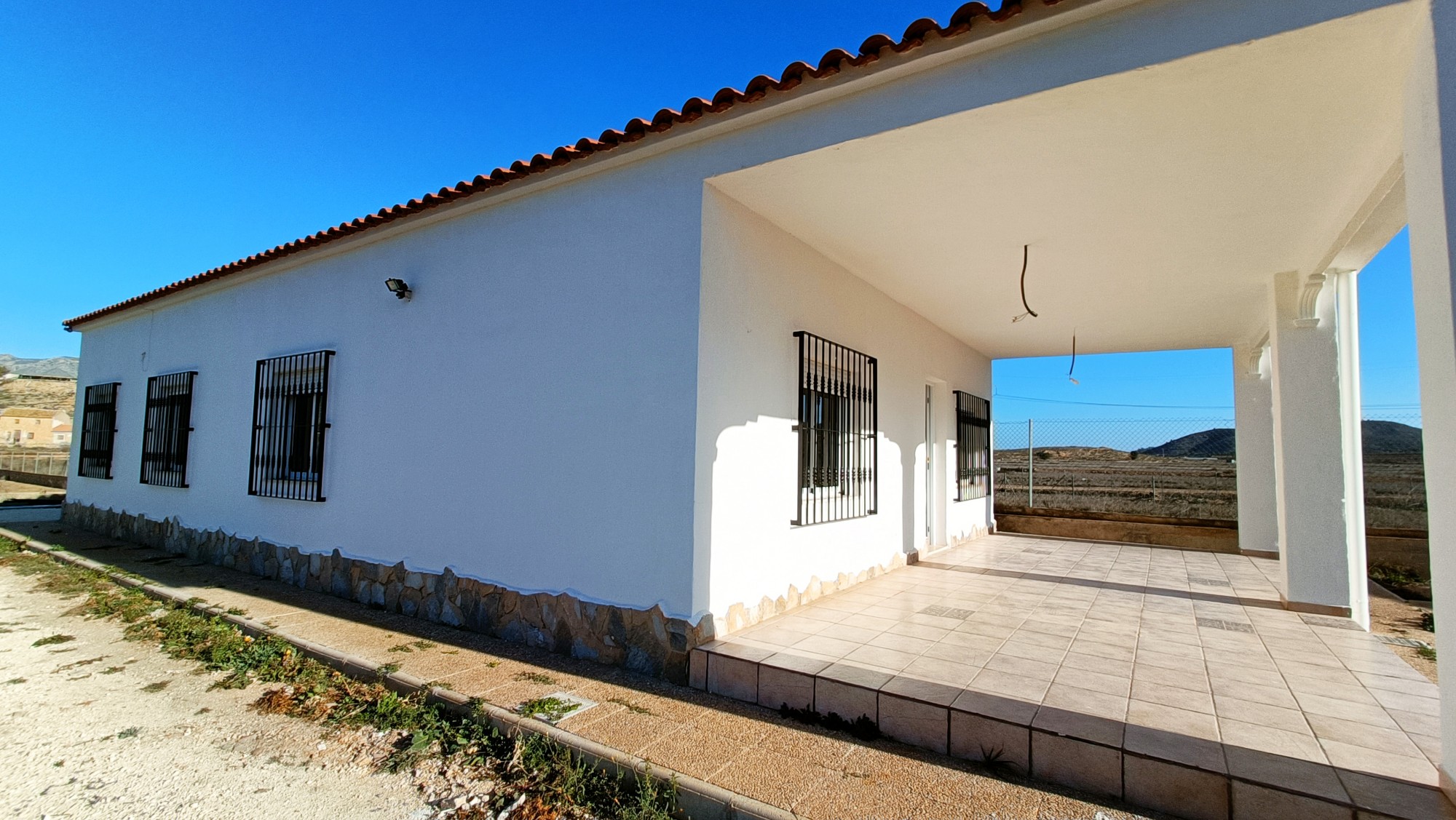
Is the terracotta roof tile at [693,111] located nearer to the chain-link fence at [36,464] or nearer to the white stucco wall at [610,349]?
the white stucco wall at [610,349]

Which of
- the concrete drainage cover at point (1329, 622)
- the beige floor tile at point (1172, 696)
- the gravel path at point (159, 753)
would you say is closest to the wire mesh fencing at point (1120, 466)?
the concrete drainage cover at point (1329, 622)

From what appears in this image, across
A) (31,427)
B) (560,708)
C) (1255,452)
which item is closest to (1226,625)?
(1255,452)

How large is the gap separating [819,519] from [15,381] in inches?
2323

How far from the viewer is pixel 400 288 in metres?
5.19

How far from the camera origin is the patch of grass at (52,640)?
4.52 m

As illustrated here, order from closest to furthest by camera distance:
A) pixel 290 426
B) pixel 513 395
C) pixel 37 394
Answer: pixel 513 395, pixel 290 426, pixel 37 394

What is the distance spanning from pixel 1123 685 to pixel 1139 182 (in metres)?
2.77

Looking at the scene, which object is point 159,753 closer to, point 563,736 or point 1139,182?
point 563,736

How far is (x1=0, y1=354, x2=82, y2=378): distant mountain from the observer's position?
86125 mm

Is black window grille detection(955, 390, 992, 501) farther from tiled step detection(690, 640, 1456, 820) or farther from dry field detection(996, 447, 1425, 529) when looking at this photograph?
tiled step detection(690, 640, 1456, 820)

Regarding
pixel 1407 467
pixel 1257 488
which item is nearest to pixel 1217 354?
pixel 1257 488

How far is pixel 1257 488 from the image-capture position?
7.96 meters

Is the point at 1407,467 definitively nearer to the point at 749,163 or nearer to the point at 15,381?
the point at 749,163

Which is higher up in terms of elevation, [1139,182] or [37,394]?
[37,394]
